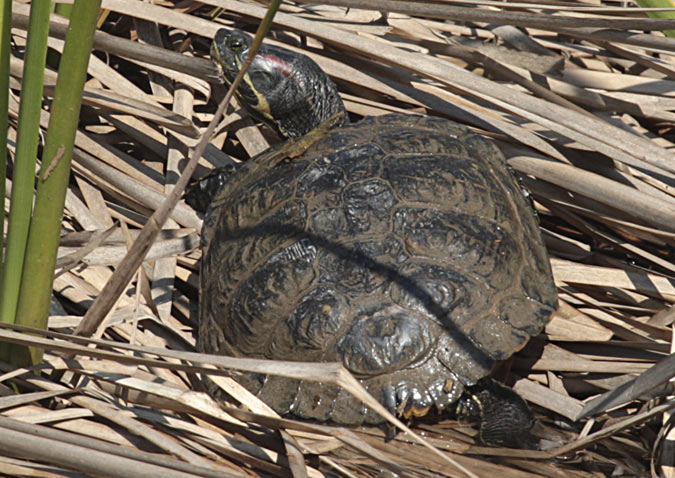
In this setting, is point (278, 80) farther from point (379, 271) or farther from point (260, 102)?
point (379, 271)

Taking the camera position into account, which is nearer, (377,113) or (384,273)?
(384,273)

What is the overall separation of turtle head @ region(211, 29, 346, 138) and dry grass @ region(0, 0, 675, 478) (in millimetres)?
147

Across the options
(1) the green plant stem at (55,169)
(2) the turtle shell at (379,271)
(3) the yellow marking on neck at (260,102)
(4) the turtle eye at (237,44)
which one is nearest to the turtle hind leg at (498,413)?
(2) the turtle shell at (379,271)

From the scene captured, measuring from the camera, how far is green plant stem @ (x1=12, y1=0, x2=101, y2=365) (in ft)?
4.42

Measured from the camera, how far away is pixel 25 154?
1527mm

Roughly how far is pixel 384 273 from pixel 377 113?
113 centimetres

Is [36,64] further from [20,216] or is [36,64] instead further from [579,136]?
[579,136]

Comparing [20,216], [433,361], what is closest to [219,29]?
[20,216]

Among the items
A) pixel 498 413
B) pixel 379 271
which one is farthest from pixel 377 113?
pixel 498 413

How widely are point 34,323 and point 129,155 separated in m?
1.52

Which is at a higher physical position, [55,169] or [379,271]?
[55,169]

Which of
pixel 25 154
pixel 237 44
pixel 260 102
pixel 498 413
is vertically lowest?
pixel 498 413

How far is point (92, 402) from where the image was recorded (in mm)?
1688

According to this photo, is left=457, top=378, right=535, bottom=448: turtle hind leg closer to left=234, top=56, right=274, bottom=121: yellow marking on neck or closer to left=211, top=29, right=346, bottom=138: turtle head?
left=211, top=29, right=346, bottom=138: turtle head
